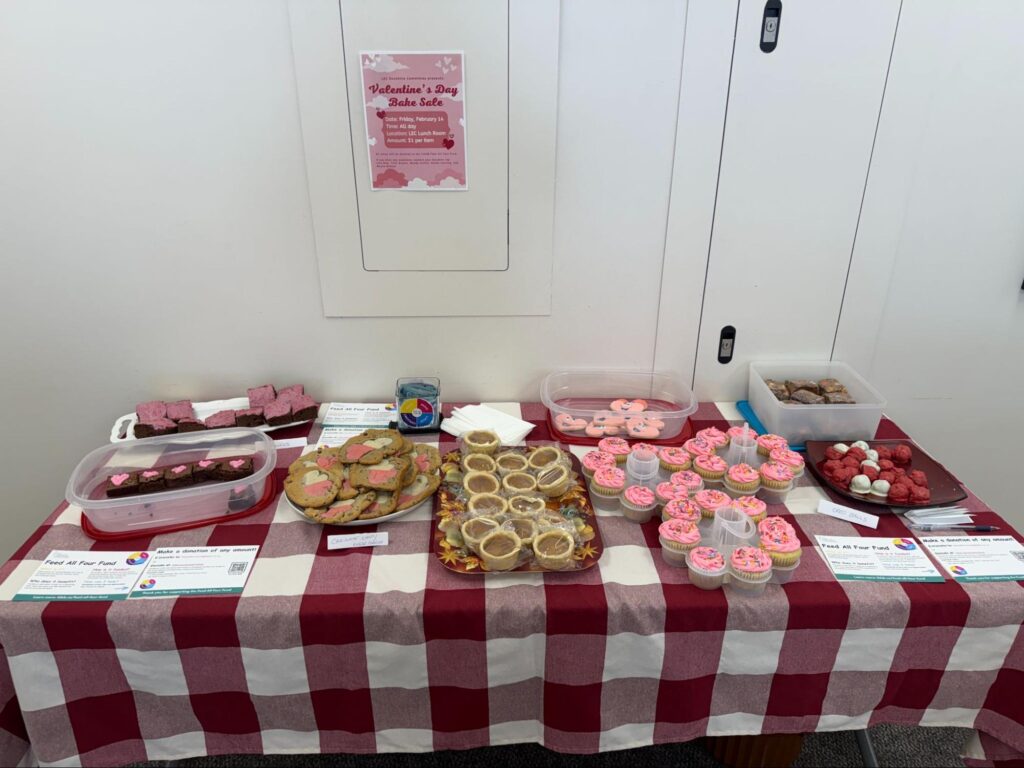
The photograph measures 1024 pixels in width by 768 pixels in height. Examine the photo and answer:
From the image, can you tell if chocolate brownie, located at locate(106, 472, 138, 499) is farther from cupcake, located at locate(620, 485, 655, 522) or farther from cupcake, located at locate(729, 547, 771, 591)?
cupcake, located at locate(729, 547, 771, 591)

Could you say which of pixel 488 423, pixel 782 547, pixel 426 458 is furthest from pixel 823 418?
pixel 426 458

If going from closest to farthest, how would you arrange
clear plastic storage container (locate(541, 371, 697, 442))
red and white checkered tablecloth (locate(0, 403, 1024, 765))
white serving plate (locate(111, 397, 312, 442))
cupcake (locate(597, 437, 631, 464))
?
red and white checkered tablecloth (locate(0, 403, 1024, 765))
cupcake (locate(597, 437, 631, 464))
white serving plate (locate(111, 397, 312, 442))
clear plastic storage container (locate(541, 371, 697, 442))

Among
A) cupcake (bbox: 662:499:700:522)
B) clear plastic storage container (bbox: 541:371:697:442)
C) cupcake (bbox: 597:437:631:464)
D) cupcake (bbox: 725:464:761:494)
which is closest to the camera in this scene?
cupcake (bbox: 662:499:700:522)

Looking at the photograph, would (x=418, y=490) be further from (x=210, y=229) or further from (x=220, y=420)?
(x=210, y=229)

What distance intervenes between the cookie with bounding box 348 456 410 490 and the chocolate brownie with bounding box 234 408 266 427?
371 millimetres

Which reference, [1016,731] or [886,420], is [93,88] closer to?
[886,420]

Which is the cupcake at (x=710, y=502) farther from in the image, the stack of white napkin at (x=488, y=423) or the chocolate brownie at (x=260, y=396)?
the chocolate brownie at (x=260, y=396)

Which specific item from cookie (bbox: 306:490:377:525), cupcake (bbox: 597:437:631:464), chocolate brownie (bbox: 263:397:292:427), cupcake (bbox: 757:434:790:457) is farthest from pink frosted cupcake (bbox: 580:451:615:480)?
chocolate brownie (bbox: 263:397:292:427)

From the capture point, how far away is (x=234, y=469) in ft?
4.21

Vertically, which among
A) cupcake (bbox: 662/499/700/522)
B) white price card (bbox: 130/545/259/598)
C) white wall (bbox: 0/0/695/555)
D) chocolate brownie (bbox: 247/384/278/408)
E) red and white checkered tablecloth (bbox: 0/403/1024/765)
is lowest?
red and white checkered tablecloth (bbox: 0/403/1024/765)

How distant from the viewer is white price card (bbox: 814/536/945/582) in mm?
1131

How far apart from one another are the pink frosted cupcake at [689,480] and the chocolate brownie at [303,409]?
2.89ft

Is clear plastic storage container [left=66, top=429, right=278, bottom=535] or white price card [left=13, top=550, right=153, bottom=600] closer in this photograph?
white price card [left=13, top=550, right=153, bottom=600]

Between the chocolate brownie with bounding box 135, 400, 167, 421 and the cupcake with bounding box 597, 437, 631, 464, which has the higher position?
the chocolate brownie with bounding box 135, 400, 167, 421
